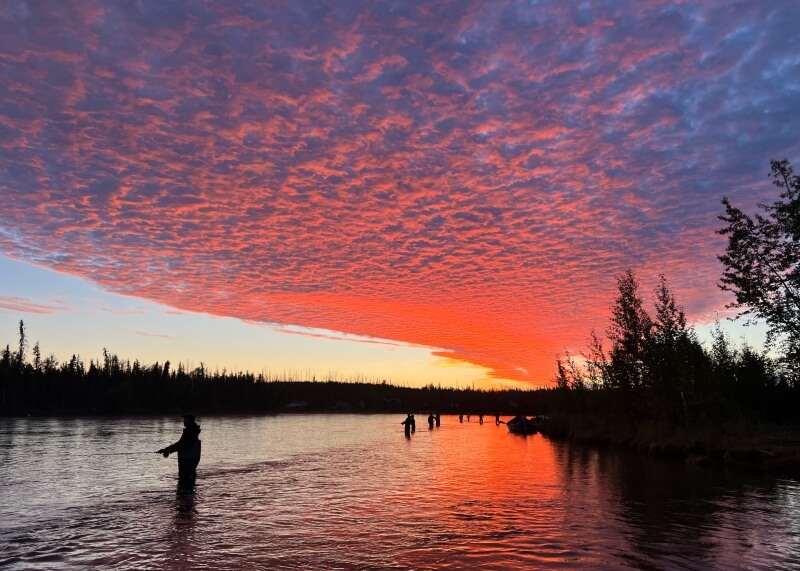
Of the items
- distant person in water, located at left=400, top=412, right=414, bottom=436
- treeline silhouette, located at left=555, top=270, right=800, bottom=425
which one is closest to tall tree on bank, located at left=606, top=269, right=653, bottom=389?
treeline silhouette, located at left=555, top=270, right=800, bottom=425

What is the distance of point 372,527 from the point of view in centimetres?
1730

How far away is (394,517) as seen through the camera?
62.7 feet

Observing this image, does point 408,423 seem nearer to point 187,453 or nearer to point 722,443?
point 722,443

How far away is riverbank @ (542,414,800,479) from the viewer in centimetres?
3098

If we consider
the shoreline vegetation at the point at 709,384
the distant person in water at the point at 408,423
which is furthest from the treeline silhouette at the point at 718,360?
the distant person in water at the point at 408,423

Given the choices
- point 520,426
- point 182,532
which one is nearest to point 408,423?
point 520,426

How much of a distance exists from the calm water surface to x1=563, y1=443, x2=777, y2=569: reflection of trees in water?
0.25 feet

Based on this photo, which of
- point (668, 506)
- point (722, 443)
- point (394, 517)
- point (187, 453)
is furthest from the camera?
point (722, 443)

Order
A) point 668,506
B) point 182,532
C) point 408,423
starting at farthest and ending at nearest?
point 408,423 → point 668,506 → point 182,532

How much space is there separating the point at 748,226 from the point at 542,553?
32.0 meters

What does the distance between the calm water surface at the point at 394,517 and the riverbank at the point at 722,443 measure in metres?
2.29

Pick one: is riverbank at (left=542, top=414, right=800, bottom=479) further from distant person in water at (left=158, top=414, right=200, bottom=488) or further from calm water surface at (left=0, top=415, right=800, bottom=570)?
distant person in water at (left=158, top=414, right=200, bottom=488)

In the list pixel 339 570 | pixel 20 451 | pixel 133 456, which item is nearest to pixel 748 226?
pixel 339 570

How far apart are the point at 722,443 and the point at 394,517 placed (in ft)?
88.1
